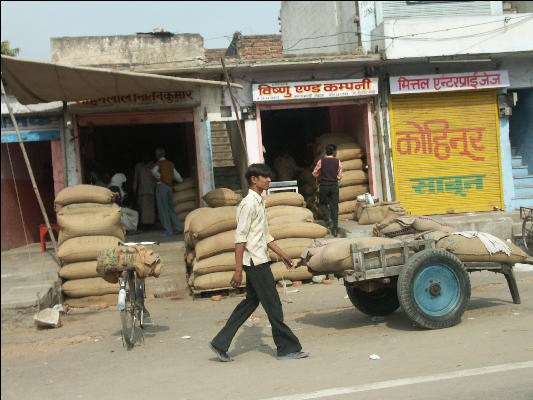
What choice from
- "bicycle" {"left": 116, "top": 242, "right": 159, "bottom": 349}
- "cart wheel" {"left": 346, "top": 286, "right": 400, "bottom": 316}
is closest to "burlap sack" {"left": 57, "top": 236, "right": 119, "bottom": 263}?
"bicycle" {"left": 116, "top": 242, "right": 159, "bottom": 349}

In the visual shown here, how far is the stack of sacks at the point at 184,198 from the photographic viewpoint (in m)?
13.6

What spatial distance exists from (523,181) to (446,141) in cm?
232

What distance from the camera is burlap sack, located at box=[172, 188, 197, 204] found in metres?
13.6

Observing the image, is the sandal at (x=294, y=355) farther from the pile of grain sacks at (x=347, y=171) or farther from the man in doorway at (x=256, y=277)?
the pile of grain sacks at (x=347, y=171)

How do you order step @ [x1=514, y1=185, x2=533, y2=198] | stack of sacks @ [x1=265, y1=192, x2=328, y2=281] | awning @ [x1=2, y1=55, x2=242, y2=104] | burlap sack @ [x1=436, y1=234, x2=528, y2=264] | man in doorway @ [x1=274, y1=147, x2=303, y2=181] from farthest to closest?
man in doorway @ [x1=274, y1=147, x2=303, y2=181], step @ [x1=514, y1=185, x2=533, y2=198], stack of sacks @ [x1=265, y1=192, x2=328, y2=281], awning @ [x1=2, y1=55, x2=242, y2=104], burlap sack @ [x1=436, y1=234, x2=528, y2=264]

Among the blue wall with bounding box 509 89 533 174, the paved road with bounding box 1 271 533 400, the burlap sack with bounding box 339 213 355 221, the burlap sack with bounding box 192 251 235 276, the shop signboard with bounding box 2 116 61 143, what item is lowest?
the paved road with bounding box 1 271 533 400

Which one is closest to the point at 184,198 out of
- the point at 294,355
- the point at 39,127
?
the point at 39,127

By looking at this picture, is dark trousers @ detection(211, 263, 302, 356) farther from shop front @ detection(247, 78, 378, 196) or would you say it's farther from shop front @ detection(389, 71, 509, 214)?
shop front @ detection(389, 71, 509, 214)

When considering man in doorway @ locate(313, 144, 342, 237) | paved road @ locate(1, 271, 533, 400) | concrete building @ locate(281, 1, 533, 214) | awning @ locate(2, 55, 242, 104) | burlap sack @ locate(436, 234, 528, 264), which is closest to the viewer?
paved road @ locate(1, 271, 533, 400)

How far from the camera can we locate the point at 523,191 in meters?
14.4

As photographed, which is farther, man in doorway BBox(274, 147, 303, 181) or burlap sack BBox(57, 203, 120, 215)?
man in doorway BBox(274, 147, 303, 181)

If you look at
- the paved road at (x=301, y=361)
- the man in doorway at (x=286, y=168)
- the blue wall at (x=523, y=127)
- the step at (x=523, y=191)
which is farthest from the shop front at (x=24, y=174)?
the blue wall at (x=523, y=127)

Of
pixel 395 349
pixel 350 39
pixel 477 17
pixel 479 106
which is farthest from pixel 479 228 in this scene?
pixel 395 349

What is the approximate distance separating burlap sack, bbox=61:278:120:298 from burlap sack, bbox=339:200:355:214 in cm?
581
